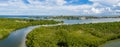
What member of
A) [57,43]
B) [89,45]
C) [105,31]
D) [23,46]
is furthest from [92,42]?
[105,31]

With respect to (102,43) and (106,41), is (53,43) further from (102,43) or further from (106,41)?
(106,41)

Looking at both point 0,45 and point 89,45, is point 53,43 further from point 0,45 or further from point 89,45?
point 0,45

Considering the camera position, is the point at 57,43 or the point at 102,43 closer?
the point at 57,43

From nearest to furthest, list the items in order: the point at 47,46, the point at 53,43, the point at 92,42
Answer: the point at 47,46 < the point at 53,43 < the point at 92,42

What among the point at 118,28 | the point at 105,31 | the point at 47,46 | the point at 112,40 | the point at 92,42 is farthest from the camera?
the point at 118,28

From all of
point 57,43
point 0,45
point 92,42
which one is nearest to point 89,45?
point 92,42

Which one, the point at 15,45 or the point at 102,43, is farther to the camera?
the point at 102,43

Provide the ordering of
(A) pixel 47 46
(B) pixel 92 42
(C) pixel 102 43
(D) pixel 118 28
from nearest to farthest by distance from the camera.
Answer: (A) pixel 47 46 < (B) pixel 92 42 < (C) pixel 102 43 < (D) pixel 118 28

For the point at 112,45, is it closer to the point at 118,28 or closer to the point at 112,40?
the point at 112,40

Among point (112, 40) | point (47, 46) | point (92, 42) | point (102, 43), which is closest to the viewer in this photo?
point (47, 46)
